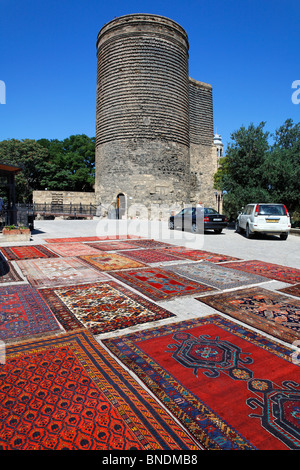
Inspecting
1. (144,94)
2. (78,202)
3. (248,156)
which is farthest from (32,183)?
(248,156)

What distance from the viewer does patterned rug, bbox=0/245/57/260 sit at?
7.90 m

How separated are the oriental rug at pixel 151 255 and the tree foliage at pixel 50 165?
1331 inches

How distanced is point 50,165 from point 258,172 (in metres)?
31.3

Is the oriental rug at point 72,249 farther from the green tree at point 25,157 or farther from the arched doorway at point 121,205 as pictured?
the green tree at point 25,157

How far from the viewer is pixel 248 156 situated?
1700 cm

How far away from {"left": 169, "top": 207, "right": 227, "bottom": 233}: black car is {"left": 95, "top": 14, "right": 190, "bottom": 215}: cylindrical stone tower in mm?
13420

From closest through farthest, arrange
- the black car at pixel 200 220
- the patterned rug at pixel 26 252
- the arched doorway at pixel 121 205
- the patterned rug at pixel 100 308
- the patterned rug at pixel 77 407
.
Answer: the patterned rug at pixel 77 407 → the patterned rug at pixel 100 308 → the patterned rug at pixel 26 252 → the black car at pixel 200 220 → the arched doorway at pixel 121 205

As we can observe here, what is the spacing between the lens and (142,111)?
28.0 m

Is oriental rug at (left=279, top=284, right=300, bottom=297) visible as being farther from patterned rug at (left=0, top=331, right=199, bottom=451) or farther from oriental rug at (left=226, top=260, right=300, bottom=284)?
patterned rug at (left=0, top=331, right=199, bottom=451)

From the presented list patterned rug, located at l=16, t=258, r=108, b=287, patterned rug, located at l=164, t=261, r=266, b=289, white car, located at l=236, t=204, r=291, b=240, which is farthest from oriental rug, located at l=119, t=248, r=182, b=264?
white car, located at l=236, t=204, r=291, b=240

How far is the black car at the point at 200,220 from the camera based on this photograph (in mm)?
14391

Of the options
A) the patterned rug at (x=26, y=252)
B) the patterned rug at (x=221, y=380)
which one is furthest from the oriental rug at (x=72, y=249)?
the patterned rug at (x=221, y=380)

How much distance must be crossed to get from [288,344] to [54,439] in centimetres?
233

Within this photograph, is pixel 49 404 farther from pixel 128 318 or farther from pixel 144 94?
pixel 144 94
